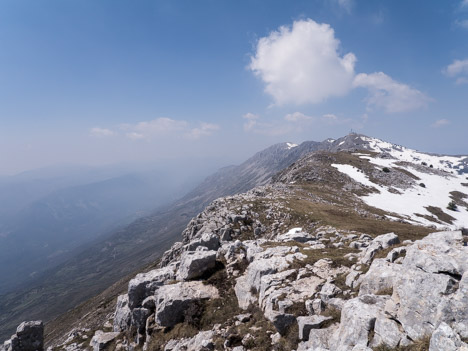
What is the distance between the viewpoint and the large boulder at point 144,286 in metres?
24.4

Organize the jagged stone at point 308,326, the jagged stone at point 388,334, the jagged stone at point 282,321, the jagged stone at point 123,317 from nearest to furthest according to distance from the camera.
Result: 1. the jagged stone at point 388,334
2. the jagged stone at point 308,326
3. the jagged stone at point 282,321
4. the jagged stone at point 123,317

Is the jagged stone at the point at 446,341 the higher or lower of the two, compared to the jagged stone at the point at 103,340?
higher

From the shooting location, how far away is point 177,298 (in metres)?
20.7

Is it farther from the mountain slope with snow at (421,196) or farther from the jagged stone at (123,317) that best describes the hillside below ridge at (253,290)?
the mountain slope with snow at (421,196)

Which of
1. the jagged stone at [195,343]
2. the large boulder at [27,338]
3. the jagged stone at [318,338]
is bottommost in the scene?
the large boulder at [27,338]

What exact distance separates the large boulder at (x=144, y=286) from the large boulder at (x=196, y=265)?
73.1 inches

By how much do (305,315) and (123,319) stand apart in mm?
21422

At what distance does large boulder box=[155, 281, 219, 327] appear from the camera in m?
20.2

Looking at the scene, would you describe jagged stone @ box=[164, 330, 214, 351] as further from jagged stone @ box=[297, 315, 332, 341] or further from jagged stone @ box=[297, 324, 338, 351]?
jagged stone @ box=[297, 324, 338, 351]

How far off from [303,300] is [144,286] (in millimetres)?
17458

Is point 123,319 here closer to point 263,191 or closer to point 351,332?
point 351,332

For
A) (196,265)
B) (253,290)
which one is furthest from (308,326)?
(196,265)

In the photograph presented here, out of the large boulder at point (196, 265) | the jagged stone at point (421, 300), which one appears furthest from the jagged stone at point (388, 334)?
the large boulder at point (196, 265)

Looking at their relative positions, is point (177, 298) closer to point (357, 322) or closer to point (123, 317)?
point (123, 317)
